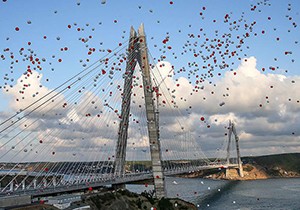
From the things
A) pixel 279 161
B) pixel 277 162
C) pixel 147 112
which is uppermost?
pixel 147 112

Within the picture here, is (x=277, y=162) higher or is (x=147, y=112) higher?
(x=147, y=112)

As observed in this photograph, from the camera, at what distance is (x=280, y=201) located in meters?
70.4

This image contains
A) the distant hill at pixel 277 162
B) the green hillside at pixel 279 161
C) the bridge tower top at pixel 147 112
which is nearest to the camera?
the bridge tower top at pixel 147 112

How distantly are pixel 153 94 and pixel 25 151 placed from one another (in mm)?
18348

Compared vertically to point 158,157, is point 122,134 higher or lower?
higher

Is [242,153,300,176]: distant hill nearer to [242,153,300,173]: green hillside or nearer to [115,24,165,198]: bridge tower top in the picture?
[242,153,300,173]: green hillside

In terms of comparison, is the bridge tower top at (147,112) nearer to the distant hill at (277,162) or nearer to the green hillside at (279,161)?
the distant hill at (277,162)

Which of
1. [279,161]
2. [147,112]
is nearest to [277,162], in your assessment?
[279,161]

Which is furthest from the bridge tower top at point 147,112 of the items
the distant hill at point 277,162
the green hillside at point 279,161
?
the green hillside at point 279,161

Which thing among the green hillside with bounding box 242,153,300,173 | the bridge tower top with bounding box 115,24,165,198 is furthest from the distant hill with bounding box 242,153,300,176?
the bridge tower top with bounding box 115,24,165,198

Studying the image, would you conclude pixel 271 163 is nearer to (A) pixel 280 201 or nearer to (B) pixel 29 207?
(A) pixel 280 201

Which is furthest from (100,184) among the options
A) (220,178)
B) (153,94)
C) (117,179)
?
(220,178)

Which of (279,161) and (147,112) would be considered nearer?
(147,112)

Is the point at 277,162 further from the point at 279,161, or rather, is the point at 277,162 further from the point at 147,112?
the point at 147,112
